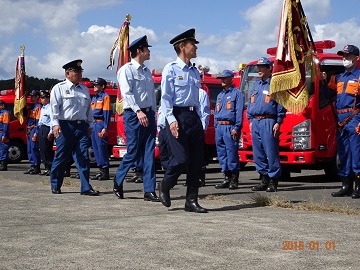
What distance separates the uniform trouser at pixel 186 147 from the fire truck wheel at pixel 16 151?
576 inches

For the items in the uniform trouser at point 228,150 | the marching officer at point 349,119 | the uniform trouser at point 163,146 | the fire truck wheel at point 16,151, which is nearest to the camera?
the uniform trouser at point 163,146

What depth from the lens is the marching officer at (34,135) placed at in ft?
53.9

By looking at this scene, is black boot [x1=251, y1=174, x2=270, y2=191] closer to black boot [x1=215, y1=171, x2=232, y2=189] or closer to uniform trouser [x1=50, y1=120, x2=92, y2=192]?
black boot [x1=215, y1=171, x2=232, y2=189]

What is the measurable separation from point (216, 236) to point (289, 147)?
6526mm

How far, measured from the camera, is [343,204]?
8891 mm

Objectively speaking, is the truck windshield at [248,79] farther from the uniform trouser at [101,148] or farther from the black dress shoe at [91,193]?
the black dress shoe at [91,193]

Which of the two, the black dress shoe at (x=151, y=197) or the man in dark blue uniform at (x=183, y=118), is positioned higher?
the man in dark blue uniform at (x=183, y=118)

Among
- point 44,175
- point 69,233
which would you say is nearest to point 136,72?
point 69,233

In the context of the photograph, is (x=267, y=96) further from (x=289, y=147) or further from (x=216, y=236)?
(x=216, y=236)

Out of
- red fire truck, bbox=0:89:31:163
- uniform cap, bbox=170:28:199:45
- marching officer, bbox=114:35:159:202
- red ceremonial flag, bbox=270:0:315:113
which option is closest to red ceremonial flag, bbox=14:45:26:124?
red fire truck, bbox=0:89:31:163

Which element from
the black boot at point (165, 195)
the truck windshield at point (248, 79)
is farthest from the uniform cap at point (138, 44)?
the truck windshield at point (248, 79)

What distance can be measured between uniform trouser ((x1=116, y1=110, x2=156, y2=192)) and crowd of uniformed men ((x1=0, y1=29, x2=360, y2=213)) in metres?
0.01

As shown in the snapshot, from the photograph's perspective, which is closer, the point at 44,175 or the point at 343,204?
the point at 343,204

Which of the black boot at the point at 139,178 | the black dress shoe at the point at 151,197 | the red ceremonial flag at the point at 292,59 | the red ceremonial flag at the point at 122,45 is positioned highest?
the red ceremonial flag at the point at 122,45
